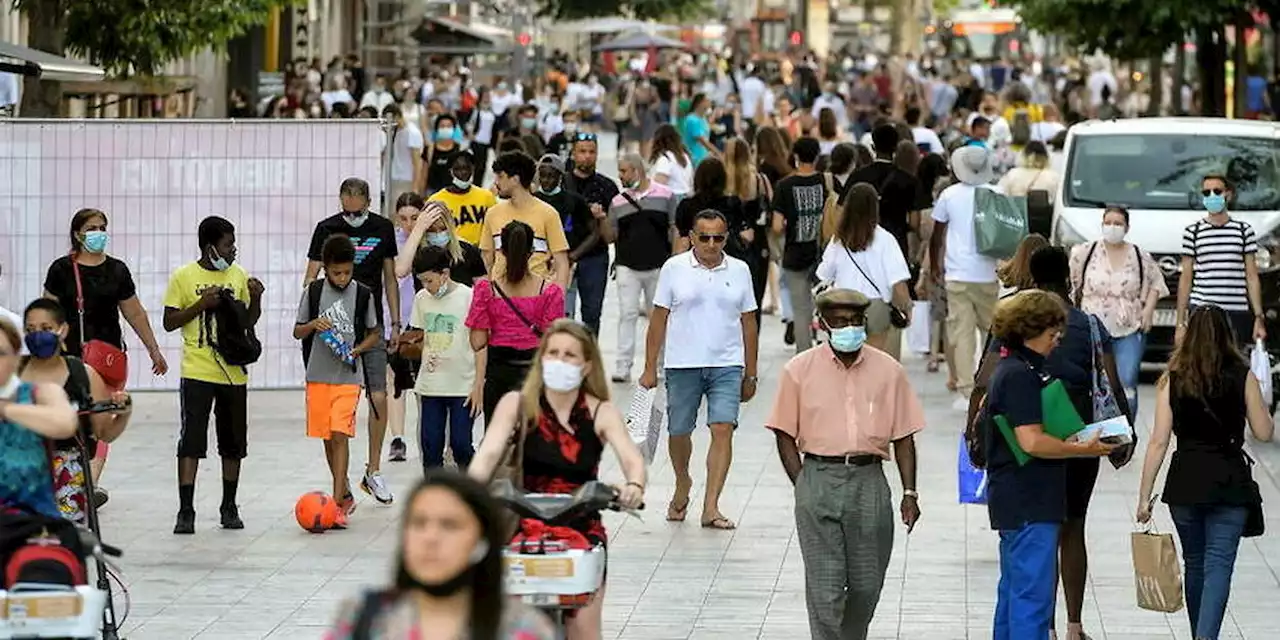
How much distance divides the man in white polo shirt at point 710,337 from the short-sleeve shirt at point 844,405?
3559 mm

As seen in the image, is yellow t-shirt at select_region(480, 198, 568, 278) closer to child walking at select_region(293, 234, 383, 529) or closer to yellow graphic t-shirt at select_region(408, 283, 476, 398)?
yellow graphic t-shirt at select_region(408, 283, 476, 398)

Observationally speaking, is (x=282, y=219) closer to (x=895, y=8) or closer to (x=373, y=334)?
(x=373, y=334)

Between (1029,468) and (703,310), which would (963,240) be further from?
(1029,468)

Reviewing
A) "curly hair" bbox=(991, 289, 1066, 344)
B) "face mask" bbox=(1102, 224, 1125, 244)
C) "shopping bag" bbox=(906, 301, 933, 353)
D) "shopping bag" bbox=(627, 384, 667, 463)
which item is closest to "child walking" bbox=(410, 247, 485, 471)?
"shopping bag" bbox=(627, 384, 667, 463)

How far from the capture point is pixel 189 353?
517 inches

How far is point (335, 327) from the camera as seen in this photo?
1333 cm

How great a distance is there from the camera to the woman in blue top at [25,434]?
310 inches

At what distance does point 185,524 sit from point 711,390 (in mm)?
2579

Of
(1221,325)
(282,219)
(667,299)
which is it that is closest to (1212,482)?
(1221,325)

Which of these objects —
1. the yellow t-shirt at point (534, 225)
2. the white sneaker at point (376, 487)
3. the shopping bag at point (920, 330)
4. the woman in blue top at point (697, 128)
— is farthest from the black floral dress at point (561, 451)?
the woman in blue top at point (697, 128)

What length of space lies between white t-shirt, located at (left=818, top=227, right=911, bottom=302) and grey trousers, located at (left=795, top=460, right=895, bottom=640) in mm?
6066

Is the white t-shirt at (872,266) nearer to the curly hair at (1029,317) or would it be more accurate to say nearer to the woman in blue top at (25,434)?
the curly hair at (1029,317)

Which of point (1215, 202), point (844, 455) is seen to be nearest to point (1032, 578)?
point (844, 455)

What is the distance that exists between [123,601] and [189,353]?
195cm
